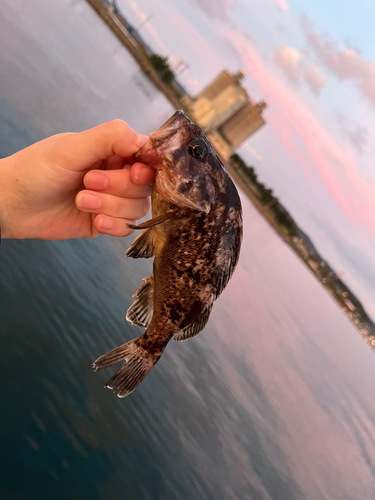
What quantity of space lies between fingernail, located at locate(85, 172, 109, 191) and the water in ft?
15.2

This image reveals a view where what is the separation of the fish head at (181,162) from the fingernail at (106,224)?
0.55 metres

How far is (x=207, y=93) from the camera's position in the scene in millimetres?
62062

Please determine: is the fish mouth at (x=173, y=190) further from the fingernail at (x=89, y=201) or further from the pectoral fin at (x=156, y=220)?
the fingernail at (x=89, y=201)

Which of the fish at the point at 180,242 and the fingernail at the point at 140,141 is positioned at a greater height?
the fingernail at the point at 140,141

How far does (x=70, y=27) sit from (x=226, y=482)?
3767cm

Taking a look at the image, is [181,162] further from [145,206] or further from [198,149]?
[145,206]

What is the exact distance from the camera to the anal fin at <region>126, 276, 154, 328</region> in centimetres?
332

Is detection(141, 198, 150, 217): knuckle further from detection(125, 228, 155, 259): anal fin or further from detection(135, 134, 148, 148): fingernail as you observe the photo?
detection(135, 134, 148, 148): fingernail

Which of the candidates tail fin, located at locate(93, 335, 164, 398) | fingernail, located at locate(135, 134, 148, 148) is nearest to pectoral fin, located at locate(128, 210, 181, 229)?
fingernail, located at locate(135, 134, 148, 148)

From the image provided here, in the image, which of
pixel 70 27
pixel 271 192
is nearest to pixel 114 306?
pixel 70 27

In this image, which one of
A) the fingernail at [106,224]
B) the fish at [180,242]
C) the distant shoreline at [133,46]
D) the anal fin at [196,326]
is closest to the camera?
the fish at [180,242]

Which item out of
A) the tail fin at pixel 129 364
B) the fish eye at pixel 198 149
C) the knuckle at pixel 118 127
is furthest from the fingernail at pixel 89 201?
the tail fin at pixel 129 364

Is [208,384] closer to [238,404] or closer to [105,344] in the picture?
[238,404]

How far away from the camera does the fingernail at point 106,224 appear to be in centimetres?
288
